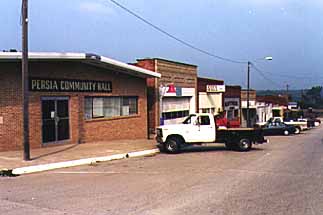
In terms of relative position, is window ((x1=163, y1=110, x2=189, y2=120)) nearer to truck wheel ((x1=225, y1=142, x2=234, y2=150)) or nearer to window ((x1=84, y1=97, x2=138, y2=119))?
window ((x1=84, y1=97, x2=138, y2=119))

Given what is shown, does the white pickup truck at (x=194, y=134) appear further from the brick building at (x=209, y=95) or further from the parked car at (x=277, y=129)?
the parked car at (x=277, y=129)

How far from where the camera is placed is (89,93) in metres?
25.0

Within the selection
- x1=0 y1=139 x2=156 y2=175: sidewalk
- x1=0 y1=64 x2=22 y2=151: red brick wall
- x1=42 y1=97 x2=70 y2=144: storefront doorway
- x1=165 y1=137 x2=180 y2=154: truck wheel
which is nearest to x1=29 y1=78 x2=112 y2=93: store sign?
x1=42 y1=97 x2=70 y2=144: storefront doorway

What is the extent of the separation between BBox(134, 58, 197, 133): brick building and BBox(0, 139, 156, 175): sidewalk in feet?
27.1

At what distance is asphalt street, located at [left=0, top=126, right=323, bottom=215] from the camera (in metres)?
8.92

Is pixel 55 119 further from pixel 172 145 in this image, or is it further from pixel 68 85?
pixel 172 145

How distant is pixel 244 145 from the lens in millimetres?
23562

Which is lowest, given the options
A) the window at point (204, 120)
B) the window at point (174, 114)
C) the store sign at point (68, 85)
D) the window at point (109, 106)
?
the window at point (204, 120)

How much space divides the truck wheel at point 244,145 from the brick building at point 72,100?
302 inches

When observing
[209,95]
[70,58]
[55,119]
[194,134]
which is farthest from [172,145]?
[209,95]

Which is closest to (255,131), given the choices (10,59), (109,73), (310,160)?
(310,160)

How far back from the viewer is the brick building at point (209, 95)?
4347cm

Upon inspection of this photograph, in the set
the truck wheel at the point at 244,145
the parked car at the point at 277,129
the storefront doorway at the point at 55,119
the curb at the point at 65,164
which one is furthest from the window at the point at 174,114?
the curb at the point at 65,164

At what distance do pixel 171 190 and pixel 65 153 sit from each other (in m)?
9.56
